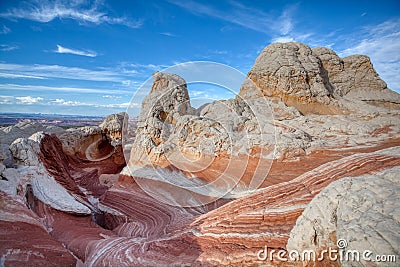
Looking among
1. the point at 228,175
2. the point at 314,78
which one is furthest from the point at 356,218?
the point at 314,78

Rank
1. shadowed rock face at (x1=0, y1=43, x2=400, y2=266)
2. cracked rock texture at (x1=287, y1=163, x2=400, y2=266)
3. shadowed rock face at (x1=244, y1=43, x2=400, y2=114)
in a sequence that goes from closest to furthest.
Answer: cracked rock texture at (x1=287, y1=163, x2=400, y2=266), shadowed rock face at (x1=0, y1=43, x2=400, y2=266), shadowed rock face at (x1=244, y1=43, x2=400, y2=114)

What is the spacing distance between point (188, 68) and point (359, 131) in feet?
21.7

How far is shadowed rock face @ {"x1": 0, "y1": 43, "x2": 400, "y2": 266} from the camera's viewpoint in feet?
9.32

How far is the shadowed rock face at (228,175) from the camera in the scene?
284 centimetres

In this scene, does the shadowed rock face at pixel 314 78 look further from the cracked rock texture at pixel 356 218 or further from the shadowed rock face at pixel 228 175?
the cracked rock texture at pixel 356 218

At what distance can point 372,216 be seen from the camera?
7.38ft

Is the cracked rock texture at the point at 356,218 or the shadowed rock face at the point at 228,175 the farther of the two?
the shadowed rock face at the point at 228,175

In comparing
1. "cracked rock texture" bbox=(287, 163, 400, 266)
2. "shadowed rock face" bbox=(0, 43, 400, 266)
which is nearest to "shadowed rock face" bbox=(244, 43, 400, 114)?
"shadowed rock face" bbox=(0, 43, 400, 266)

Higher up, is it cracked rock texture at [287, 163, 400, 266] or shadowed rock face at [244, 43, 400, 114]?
shadowed rock face at [244, 43, 400, 114]

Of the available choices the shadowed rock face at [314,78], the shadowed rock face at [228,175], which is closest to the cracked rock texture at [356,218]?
the shadowed rock face at [228,175]

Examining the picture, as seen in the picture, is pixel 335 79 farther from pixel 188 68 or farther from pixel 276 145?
pixel 188 68

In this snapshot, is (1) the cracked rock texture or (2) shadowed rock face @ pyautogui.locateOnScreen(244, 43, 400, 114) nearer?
(1) the cracked rock texture

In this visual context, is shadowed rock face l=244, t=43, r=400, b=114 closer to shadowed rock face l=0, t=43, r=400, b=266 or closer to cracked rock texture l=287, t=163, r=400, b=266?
shadowed rock face l=0, t=43, r=400, b=266

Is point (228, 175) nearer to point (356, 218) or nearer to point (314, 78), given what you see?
point (356, 218)
